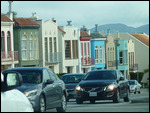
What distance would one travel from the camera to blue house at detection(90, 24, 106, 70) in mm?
76750

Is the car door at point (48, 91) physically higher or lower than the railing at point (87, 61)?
higher

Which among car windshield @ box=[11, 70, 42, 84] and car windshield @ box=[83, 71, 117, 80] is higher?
car windshield @ box=[11, 70, 42, 84]

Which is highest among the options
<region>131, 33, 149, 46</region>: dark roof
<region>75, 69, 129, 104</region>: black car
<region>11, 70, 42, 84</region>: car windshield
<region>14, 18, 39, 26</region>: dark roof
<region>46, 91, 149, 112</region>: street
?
<region>14, 18, 39, 26</region>: dark roof

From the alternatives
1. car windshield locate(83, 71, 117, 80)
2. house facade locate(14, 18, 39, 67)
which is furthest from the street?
house facade locate(14, 18, 39, 67)

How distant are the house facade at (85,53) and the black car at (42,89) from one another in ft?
177

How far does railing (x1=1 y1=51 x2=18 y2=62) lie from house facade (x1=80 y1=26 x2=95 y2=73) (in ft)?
60.9

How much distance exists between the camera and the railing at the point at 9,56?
5306cm

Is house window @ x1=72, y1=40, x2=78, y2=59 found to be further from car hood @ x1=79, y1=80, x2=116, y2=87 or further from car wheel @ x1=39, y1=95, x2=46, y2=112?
car wheel @ x1=39, y1=95, x2=46, y2=112

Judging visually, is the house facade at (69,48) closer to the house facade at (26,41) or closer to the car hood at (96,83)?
the house facade at (26,41)

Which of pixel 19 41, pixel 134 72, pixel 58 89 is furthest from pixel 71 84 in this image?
pixel 134 72

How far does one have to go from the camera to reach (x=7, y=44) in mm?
54344

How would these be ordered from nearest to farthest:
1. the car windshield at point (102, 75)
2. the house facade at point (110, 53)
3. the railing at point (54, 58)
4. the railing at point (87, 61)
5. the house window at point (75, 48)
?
the car windshield at point (102, 75) → the railing at point (54, 58) → the house window at point (75, 48) → the railing at point (87, 61) → the house facade at point (110, 53)

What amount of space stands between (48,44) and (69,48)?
7.13m

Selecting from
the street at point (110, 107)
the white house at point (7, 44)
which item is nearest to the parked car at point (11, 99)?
the street at point (110, 107)
